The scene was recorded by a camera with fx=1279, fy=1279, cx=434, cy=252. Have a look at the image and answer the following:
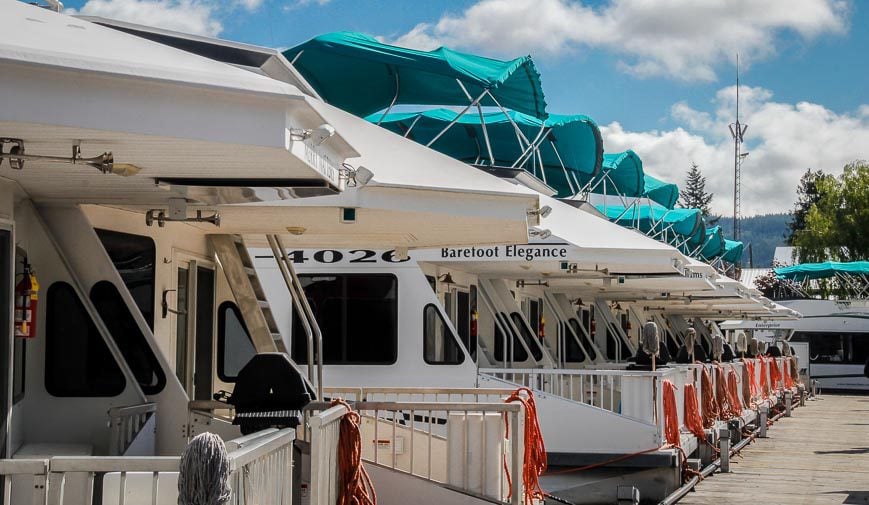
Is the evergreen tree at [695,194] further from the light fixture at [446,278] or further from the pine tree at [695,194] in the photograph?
the light fixture at [446,278]

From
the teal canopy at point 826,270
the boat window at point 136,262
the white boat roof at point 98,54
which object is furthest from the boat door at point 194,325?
the teal canopy at point 826,270

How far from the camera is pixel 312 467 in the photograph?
6.97 m

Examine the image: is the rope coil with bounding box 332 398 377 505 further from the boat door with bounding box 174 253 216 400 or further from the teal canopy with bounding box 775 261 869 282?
the teal canopy with bounding box 775 261 869 282

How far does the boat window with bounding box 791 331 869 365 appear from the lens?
168ft

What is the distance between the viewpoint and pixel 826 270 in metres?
56.8

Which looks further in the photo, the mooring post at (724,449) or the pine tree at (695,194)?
the pine tree at (695,194)

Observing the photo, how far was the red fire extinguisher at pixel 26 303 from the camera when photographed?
24.3 feet

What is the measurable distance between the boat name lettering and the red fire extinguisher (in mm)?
8286

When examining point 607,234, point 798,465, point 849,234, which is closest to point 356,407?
point 607,234

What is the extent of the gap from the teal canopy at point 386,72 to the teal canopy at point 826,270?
39279mm

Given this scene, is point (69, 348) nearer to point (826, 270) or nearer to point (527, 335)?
point (527, 335)

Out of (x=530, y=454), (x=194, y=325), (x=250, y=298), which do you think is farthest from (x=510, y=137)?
(x=530, y=454)

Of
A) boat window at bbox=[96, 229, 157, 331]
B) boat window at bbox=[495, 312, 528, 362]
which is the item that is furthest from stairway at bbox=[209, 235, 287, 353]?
boat window at bbox=[495, 312, 528, 362]

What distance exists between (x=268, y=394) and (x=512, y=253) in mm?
7862
